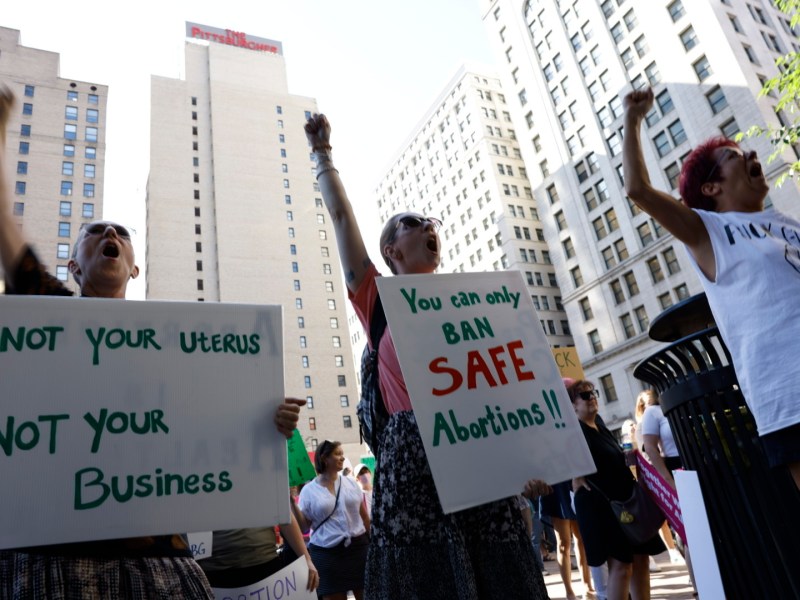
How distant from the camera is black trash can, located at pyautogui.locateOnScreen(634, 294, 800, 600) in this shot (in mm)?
2447

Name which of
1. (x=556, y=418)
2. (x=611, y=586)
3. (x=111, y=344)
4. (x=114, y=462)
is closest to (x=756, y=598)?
(x=556, y=418)

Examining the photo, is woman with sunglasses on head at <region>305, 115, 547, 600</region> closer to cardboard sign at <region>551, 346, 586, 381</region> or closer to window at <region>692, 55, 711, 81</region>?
cardboard sign at <region>551, 346, 586, 381</region>

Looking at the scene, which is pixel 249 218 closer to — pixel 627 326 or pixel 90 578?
pixel 627 326

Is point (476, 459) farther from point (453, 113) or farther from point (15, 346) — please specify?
point (453, 113)

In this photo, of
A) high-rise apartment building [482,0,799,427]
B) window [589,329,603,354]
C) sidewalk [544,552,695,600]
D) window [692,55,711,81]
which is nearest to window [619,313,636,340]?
high-rise apartment building [482,0,799,427]

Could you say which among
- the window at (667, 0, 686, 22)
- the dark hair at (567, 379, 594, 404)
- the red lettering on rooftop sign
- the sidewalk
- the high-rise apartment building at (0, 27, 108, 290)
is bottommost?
the sidewalk

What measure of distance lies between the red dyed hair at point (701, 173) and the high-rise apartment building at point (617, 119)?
118 feet

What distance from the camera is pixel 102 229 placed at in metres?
2.56

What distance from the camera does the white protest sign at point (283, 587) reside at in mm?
4699

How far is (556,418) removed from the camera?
2.56m

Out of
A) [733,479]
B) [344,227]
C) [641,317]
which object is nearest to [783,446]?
[733,479]

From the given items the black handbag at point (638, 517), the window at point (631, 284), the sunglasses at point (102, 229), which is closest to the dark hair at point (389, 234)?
the sunglasses at point (102, 229)

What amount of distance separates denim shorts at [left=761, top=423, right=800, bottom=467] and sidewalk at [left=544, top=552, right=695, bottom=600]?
4561 mm

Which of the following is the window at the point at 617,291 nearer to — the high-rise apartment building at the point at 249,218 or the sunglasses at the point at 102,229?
the high-rise apartment building at the point at 249,218
